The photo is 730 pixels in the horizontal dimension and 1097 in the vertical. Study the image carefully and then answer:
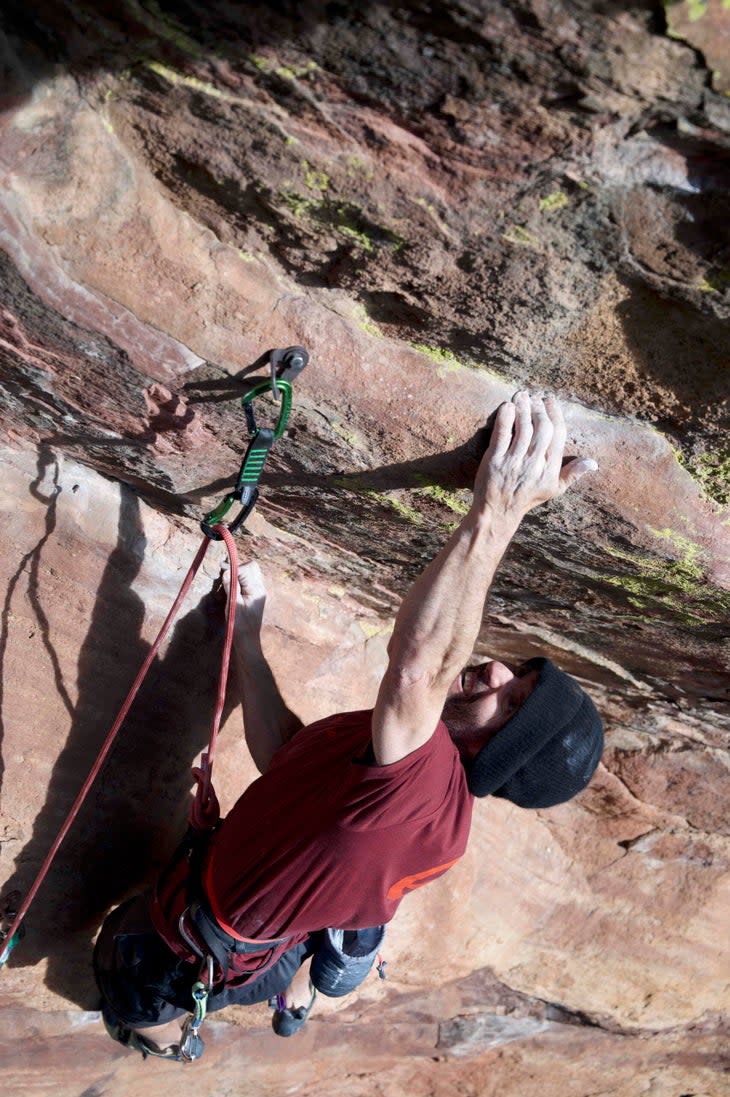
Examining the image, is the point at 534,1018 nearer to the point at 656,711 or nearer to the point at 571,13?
the point at 656,711

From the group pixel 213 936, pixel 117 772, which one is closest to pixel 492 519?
pixel 213 936

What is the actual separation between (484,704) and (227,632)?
1.95 feet

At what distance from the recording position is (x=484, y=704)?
6.36 feet

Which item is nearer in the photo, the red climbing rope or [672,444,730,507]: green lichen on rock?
[672,444,730,507]: green lichen on rock

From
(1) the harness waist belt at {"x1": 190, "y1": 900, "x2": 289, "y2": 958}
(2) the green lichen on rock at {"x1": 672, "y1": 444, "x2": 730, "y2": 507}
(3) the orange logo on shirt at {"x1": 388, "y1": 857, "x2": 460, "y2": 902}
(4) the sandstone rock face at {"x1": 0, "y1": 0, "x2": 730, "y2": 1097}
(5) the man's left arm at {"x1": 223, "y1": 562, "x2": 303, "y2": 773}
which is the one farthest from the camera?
(5) the man's left arm at {"x1": 223, "y1": 562, "x2": 303, "y2": 773}

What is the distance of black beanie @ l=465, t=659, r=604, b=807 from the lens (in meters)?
1.83

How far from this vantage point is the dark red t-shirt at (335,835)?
5.39ft

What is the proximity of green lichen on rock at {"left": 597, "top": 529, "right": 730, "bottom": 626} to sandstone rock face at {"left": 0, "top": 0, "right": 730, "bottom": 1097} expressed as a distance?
0.04ft

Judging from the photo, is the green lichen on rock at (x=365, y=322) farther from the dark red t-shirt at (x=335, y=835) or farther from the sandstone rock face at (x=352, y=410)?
the dark red t-shirt at (x=335, y=835)

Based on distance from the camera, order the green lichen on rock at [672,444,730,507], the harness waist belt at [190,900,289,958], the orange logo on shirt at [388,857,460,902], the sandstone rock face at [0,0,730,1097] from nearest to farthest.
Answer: the sandstone rock face at [0,0,730,1097], the green lichen on rock at [672,444,730,507], the orange logo on shirt at [388,857,460,902], the harness waist belt at [190,900,289,958]

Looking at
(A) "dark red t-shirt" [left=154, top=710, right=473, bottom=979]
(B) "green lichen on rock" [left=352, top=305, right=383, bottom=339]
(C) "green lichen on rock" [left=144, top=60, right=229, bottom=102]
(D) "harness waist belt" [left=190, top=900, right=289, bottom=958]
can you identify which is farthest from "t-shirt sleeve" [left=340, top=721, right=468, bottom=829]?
(C) "green lichen on rock" [left=144, top=60, right=229, bottom=102]

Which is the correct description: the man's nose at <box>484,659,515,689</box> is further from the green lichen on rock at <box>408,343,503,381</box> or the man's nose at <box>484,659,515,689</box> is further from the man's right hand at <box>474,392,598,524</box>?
the green lichen on rock at <box>408,343,503,381</box>

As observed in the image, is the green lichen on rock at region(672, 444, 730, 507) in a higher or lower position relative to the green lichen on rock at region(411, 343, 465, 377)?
higher

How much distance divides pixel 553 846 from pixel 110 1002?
1592 mm
